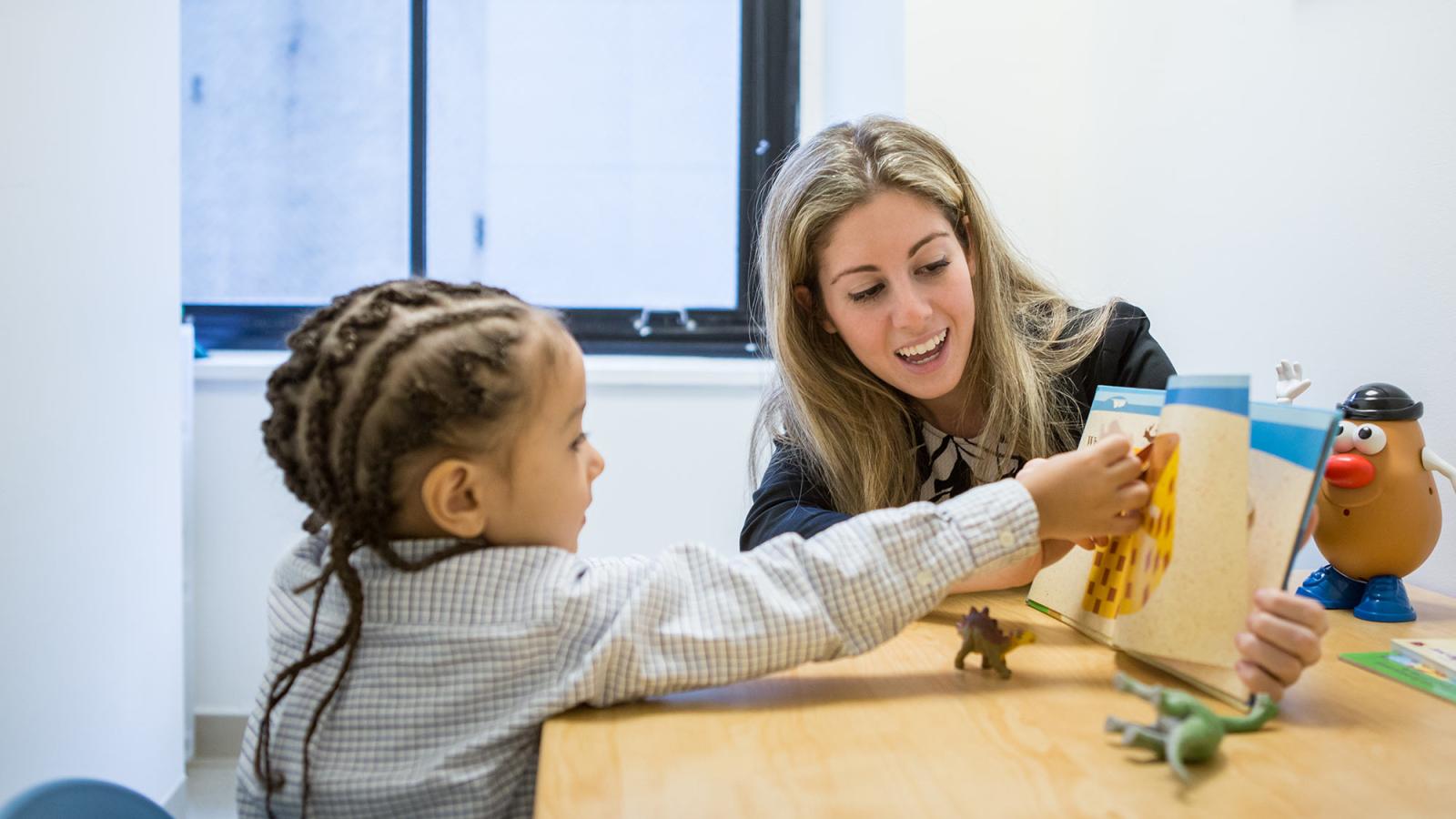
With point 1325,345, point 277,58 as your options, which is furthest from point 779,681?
point 277,58

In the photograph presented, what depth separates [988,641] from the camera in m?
0.82

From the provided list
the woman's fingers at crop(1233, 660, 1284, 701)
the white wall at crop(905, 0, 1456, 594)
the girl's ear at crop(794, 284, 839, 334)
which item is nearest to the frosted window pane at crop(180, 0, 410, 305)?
the white wall at crop(905, 0, 1456, 594)

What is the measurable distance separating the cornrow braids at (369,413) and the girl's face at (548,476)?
28 millimetres

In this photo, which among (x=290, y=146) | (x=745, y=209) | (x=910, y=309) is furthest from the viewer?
(x=745, y=209)

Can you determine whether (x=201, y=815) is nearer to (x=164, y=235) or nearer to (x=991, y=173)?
(x=164, y=235)

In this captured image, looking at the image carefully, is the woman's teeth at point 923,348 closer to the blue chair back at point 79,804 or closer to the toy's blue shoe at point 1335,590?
the toy's blue shoe at point 1335,590

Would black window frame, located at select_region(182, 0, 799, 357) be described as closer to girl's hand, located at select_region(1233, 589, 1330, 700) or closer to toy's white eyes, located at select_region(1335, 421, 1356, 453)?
toy's white eyes, located at select_region(1335, 421, 1356, 453)

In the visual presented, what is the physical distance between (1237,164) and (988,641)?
1.09m

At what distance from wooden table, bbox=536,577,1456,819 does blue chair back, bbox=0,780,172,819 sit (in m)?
0.29

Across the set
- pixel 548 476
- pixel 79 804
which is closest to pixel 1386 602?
pixel 548 476

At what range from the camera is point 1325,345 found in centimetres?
134

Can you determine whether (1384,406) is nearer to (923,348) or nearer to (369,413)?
(923,348)

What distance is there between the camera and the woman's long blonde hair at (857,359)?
4.27 feet

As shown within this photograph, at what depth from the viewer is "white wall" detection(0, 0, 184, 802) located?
4.60 ft
